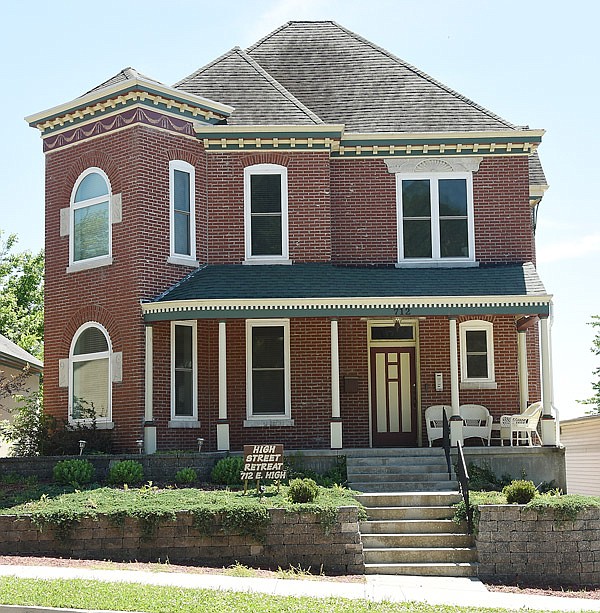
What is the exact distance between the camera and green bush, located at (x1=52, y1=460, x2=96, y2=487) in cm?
1841

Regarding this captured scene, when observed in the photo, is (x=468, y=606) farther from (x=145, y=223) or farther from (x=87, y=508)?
(x=145, y=223)

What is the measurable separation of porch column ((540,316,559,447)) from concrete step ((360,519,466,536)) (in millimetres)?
4038

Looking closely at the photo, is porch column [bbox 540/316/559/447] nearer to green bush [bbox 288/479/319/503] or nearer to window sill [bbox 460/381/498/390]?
window sill [bbox 460/381/498/390]

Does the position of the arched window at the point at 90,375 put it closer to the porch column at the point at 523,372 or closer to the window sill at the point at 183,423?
the window sill at the point at 183,423

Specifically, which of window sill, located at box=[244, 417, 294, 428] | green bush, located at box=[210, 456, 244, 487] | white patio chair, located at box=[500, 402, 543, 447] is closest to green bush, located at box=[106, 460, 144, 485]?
green bush, located at box=[210, 456, 244, 487]

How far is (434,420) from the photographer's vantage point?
2153 centimetres

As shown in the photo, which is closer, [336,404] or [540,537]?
[540,537]

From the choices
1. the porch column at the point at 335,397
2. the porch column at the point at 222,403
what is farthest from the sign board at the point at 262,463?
the porch column at the point at 222,403

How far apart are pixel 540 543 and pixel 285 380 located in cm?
765

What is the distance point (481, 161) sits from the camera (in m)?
22.8

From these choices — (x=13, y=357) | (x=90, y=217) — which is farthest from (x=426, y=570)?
(x=13, y=357)

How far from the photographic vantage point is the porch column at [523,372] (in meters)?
22.0

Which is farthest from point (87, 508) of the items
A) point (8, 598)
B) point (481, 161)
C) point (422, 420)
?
point (481, 161)

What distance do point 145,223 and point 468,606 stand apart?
37.0ft
